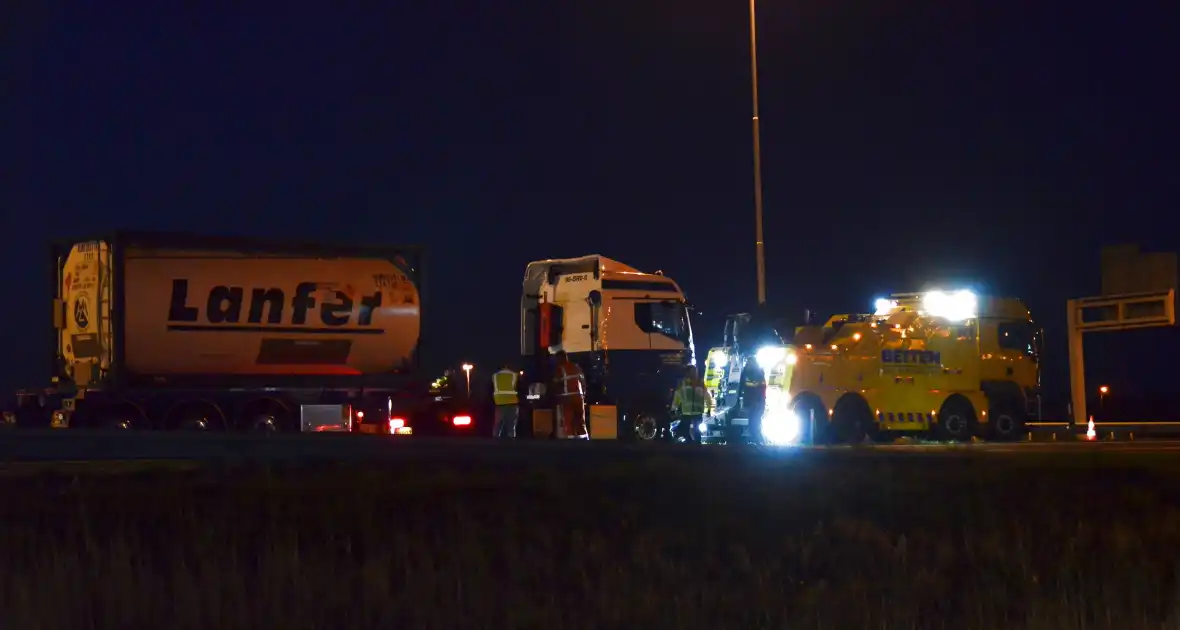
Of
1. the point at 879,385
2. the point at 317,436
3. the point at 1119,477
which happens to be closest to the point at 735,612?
the point at 1119,477

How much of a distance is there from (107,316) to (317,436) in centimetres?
933

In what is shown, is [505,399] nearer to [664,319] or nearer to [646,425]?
[646,425]

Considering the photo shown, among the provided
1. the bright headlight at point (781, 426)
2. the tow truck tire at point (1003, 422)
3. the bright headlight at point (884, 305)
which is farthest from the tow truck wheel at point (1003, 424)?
the bright headlight at point (781, 426)

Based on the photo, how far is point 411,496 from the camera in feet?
40.2

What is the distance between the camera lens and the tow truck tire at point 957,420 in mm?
24547

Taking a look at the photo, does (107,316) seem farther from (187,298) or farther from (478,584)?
(478,584)

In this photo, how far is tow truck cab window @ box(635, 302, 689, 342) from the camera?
25.9m

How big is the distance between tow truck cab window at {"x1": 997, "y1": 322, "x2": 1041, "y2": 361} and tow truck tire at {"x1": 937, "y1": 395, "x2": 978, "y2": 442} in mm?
1268

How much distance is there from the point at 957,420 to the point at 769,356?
151 inches

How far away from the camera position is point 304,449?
1550 cm

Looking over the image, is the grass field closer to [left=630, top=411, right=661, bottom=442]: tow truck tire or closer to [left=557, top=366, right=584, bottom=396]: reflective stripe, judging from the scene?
[left=557, top=366, right=584, bottom=396]: reflective stripe

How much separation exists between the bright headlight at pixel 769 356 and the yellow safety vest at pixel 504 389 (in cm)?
386

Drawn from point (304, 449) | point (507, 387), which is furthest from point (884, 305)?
point (304, 449)

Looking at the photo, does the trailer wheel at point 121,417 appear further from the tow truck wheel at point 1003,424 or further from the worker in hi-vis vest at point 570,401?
the tow truck wheel at point 1003,424
